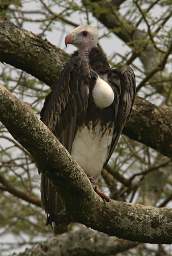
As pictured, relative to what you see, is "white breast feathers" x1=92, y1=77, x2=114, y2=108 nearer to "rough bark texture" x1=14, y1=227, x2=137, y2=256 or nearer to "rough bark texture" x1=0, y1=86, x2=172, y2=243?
"rough bark texture" x1=0, y1=86, x2=172, y2=243

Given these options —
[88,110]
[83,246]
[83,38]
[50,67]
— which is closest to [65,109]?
[88,110]

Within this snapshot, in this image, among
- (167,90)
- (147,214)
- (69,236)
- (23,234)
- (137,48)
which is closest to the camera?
(147,214)

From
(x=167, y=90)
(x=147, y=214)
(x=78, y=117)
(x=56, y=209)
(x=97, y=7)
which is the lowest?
(x=147, y=214)

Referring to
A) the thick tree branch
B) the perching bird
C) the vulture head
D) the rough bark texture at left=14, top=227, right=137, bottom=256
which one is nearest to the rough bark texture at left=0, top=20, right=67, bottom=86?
the perching bird

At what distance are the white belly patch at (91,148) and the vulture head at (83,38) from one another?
2.86ft

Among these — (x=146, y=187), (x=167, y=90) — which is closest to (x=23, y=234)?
(x=146, y=187)

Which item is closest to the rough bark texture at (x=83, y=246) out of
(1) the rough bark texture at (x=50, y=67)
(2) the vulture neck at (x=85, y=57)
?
(1) the rough bark texture at (x=50, y=67)

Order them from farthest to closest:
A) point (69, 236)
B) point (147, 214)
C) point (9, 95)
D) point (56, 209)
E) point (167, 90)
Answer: point (167, 90) < point (69, 236) < point (56, 209) < point (147, 214) < point (9, 95)

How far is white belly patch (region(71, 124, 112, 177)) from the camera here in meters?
5.44

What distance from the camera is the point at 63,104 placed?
5.49 metres

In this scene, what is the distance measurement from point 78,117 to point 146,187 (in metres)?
2.24

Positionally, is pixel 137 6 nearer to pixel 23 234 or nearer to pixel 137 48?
pixel 137 48

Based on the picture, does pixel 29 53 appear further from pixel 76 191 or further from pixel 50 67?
pixel 76 191

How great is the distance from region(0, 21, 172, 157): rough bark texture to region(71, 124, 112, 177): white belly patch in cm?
23
